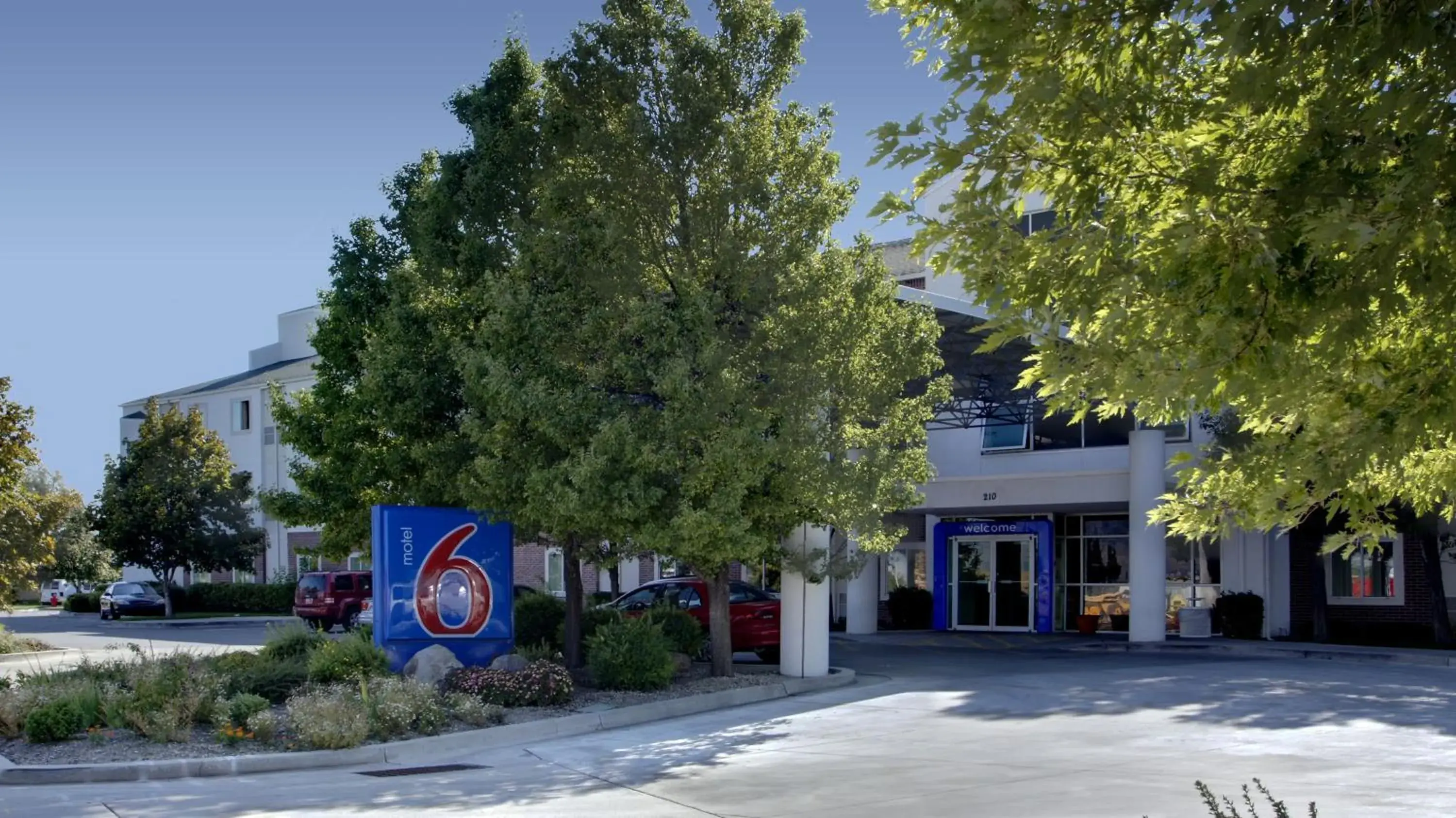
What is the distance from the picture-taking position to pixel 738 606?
25250mm

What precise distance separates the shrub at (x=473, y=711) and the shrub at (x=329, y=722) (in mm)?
1129

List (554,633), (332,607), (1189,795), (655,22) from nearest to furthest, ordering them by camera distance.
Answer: (1189,795) → (655,22) → (554,633) → (332,607)

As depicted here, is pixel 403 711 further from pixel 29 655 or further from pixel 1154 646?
pixel 29 655

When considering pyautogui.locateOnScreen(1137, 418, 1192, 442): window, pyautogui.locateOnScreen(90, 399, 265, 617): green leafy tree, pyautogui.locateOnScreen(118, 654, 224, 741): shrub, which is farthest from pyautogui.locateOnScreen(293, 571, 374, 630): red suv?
pyautogui.locateOnScreen(118, 654, 224, 741): shrub

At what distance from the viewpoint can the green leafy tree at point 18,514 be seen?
27.6m

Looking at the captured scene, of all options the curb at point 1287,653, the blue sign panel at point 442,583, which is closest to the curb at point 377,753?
the blue sign panel at point 442,583

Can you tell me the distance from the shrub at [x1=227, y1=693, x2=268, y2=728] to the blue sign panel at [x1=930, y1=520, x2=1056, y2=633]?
22.7m

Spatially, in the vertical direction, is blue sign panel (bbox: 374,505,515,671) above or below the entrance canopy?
below

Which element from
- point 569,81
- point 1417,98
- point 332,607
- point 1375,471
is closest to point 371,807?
point 1375,471

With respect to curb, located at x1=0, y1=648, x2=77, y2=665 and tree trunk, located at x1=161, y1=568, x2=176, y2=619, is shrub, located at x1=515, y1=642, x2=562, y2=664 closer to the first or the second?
curb, located at x1=0, y1=648, x2=77, y2=665

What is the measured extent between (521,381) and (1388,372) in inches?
565

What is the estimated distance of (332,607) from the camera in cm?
4038

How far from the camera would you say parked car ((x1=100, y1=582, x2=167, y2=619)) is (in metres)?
51.5

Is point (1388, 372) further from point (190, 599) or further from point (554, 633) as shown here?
point (190, 599)
